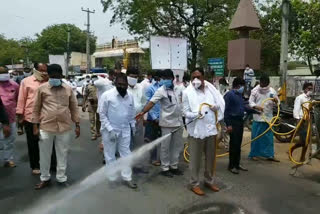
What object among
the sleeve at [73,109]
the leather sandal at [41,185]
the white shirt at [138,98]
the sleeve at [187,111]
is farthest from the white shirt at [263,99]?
the leather sandal at [41,185]

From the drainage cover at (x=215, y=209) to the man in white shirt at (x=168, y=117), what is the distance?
1334 millimetres

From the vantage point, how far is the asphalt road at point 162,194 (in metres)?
4.65

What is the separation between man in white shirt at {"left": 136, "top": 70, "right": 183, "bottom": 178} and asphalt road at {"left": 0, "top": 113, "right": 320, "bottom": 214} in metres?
0.36

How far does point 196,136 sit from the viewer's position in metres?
5.11

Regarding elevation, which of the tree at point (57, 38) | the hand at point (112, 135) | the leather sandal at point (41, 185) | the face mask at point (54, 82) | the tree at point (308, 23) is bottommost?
the leather sandal at point (41, 185)

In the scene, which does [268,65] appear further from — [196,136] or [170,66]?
[196,136]

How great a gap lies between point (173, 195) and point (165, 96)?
161 cm

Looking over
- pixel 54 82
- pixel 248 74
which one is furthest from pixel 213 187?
pixel 248 74

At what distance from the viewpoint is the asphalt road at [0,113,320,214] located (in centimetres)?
465

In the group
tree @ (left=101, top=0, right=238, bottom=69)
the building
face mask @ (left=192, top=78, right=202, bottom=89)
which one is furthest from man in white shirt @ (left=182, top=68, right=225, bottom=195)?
the building

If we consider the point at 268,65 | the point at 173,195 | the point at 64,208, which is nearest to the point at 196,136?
the point at 173,195

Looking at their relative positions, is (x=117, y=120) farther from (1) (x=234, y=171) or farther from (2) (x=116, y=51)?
(2) (x=116, y=51)

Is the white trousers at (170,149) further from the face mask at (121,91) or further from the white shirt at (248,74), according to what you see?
the white shirt at (248,74)

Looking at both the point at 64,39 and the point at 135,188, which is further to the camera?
the point at 64,39
